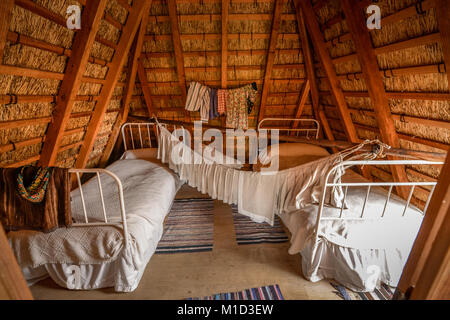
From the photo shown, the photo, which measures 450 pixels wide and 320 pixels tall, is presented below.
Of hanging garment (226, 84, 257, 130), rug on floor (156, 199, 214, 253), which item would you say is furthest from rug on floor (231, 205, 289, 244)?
hanging garment (226, 84, 257, 130)

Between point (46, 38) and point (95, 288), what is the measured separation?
2215 millimetres

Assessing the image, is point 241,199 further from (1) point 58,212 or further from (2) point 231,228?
(1) point 58,212

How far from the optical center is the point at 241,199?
2793 mm

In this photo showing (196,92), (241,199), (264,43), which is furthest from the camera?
(196,92)

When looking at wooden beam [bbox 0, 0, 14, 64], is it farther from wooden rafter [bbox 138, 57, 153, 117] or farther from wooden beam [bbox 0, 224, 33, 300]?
wooden rafter [bbox 138, 57, 153, 117]

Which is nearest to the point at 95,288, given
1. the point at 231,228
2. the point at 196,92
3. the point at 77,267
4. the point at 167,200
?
the point at 77,267

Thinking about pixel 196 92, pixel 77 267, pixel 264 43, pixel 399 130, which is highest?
pixel 264 43

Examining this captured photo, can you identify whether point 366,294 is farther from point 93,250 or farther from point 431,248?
point 93,250

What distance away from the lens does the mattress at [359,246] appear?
1.88 m

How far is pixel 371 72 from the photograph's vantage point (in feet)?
7.63

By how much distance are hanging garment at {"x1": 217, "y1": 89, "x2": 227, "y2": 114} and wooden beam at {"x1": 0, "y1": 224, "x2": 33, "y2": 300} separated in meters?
3.57

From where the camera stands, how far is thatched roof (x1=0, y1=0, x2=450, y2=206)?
73.0 inches

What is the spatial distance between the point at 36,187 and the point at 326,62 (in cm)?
341

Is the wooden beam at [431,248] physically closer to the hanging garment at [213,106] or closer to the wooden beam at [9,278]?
the wooden beam at [9,278]
